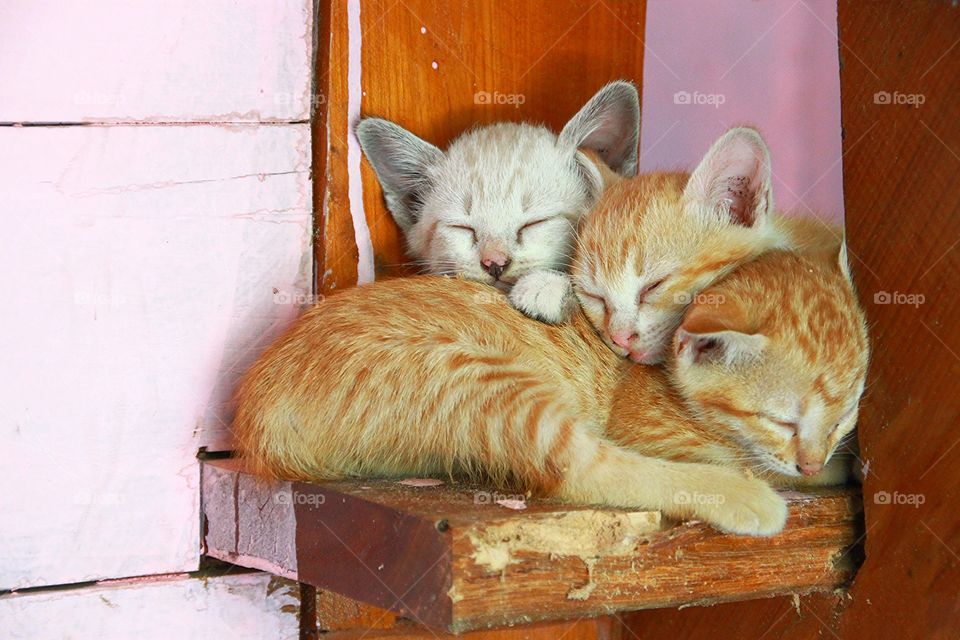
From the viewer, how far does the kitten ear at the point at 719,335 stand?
4.25 ft

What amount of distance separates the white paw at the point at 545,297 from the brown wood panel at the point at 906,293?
460 millimetres

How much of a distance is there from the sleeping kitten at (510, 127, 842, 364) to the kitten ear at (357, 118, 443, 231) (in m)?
0.33

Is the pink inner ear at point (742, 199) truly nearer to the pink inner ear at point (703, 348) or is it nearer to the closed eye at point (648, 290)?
the closed eye at point (648, 290)

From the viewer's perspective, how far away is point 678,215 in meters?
1.62

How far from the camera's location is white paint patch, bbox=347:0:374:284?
1678 mm

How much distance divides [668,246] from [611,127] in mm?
431

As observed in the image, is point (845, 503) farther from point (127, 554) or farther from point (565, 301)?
point (127, 554)

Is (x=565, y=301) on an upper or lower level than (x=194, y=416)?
upper

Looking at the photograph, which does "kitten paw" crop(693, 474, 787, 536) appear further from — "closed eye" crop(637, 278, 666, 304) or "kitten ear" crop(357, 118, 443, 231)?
"kitten ear" crop(357, 118, 443, 231)

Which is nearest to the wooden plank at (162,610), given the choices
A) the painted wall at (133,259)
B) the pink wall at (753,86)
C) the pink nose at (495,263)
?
the painted wall at (133,259)

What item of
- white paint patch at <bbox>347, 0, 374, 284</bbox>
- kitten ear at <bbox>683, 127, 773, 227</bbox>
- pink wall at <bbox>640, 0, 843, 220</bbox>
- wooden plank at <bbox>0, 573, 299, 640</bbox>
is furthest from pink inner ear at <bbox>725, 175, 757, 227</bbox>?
wooden plank at <bbox>0, 573, 299, 640</bbox>

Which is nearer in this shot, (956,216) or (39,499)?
(956,216)

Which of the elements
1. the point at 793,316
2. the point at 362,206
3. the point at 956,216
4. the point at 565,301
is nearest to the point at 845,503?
the point at 793,316

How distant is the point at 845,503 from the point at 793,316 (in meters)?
0.26
